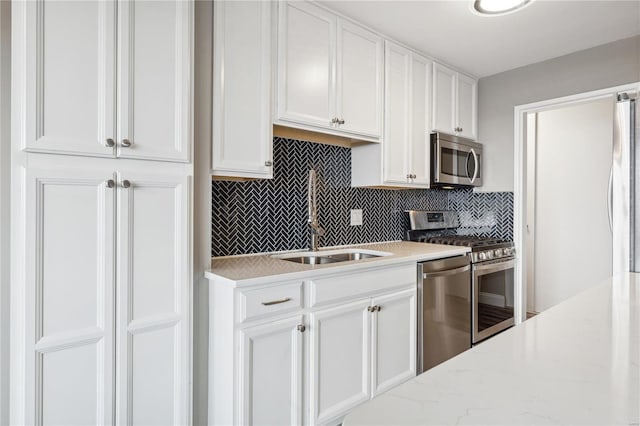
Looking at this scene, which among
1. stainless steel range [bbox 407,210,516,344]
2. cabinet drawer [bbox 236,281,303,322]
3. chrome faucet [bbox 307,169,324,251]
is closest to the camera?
cabinet drawer [bbox 236,281,303,322]

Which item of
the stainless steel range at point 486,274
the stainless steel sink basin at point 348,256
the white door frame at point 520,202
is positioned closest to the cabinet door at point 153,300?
the stainless steel sink basin at point 348,256

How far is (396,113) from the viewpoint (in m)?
2.69

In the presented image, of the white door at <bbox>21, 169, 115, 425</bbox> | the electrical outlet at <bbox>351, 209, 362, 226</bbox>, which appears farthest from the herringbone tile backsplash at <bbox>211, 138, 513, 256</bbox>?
the white door at <bbox>21, 169, 115, 425</bbox>

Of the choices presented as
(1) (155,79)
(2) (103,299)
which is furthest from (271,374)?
(1) (155,79)

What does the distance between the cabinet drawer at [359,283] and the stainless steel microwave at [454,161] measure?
39.9 inches

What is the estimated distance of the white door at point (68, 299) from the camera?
49.4 inches

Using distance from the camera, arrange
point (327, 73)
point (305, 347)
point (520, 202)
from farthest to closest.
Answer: point (520, 202) → point (327, 73) → point (305, 347)

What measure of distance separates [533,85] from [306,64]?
214 cm

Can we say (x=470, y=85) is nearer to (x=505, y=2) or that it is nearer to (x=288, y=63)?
(x=505, y=2)

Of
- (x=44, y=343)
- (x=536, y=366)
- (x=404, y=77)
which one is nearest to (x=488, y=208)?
(x=404, y=77)

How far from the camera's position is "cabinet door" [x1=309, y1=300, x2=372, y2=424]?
1.84 meters

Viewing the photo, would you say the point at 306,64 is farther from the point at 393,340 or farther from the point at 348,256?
the point at 393,340

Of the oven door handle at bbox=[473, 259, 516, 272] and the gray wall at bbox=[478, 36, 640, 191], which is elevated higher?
the gray wall at bbox=[478, 36, 640, 191]

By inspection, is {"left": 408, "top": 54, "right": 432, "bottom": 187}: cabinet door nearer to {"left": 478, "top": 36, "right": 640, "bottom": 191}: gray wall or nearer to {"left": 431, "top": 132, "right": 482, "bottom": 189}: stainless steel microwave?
{"left": 431, "top": 132, "right": 482, "bottom": 189}: stainless steel microwave
